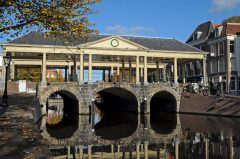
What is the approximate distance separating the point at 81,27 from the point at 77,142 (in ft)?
23.8

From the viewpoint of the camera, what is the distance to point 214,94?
3975 cm

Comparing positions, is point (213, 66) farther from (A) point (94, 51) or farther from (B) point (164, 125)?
(B) point (164, 125)

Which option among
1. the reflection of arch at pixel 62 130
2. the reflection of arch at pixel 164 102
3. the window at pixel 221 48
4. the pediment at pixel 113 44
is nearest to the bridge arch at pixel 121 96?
the reflection of arch at pixel 164 102

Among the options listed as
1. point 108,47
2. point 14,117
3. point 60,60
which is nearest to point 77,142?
point 14,117

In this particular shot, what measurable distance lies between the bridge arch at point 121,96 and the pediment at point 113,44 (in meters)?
4.68

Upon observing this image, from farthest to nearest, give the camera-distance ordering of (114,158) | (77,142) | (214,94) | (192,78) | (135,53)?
(192,78)
(135,53)
(214,94)
(77,142)
(114,158)

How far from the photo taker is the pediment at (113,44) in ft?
133

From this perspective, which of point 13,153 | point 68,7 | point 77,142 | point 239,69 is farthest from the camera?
point 239,69

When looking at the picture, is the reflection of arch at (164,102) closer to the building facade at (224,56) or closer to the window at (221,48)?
the building facade at (224,56)

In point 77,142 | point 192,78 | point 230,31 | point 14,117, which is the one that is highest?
point 230,31

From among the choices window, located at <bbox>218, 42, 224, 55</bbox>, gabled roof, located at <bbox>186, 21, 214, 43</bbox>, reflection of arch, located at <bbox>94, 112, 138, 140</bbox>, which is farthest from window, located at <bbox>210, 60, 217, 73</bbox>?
reflection of arch, located at <bbox>94, 112, 138, 140</bbox>

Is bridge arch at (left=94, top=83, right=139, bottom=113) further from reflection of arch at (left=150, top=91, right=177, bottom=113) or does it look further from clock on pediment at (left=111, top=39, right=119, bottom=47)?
clock on pediment at (left=111, top=39, right=119, bottom=47)

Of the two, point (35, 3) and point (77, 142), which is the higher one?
point (35, 3)

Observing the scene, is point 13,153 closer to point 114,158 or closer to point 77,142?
point 114,158
